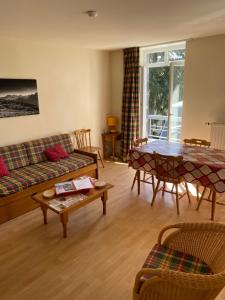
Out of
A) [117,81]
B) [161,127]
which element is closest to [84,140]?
[117,81]

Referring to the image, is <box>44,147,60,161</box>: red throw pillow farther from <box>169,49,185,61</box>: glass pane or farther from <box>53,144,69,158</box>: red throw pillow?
<box>169,49,185,61</box>: glass pane

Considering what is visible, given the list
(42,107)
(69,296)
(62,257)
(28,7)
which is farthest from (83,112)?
(69,296)

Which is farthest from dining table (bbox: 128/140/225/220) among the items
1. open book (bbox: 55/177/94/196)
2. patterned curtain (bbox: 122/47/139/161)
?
patterned curtain (bbox: 122/47/139/161)

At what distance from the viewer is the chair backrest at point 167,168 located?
9.74 ft

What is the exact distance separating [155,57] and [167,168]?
2.72 meters

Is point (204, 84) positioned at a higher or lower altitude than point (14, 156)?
higher

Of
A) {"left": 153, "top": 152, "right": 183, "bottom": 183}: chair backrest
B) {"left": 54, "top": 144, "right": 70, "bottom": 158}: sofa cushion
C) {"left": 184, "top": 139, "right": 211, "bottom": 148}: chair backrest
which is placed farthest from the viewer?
{"left": 54, "top": 144, "right": 70, "bottom": 158}: sofa cushion

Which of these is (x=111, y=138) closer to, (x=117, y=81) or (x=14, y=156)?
(x=117, y=81)

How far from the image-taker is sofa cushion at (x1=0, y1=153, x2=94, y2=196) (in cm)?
299

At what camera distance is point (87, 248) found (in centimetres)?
246

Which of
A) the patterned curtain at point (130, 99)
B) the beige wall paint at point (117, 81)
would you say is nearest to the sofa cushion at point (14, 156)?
the patterned curtain at point (130, 99)

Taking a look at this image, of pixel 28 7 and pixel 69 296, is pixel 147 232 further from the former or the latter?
pixel 28 7

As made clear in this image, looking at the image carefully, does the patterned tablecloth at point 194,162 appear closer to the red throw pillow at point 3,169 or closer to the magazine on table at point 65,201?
the magazine on table at point 65,201

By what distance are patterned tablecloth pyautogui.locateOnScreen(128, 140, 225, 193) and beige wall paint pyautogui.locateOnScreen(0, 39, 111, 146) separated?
1786mm
